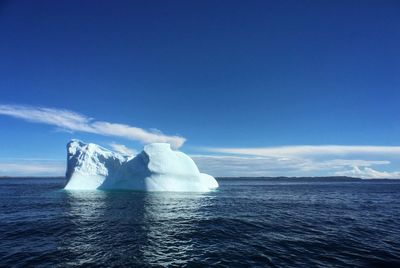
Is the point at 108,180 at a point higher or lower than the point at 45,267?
higher

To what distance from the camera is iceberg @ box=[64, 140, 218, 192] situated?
40.8 m

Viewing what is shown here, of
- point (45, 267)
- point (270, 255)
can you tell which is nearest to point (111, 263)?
point (45, 267)

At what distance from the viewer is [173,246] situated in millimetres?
12914

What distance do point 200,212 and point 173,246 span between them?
1002 centimetres

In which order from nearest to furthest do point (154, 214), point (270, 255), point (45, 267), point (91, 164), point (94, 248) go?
1. point (45, 267)
2. point (270, 255)
3. point (94, 248)
4. point (154, 214)
5. point (91, 164)

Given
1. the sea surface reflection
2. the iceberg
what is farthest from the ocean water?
the iceberg

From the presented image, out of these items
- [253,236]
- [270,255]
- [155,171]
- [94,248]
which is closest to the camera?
[270,255]

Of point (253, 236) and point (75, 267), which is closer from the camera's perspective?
point (75, 267)

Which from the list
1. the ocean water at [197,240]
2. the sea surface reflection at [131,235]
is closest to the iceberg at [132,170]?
the sea surface reflection at [131,235]

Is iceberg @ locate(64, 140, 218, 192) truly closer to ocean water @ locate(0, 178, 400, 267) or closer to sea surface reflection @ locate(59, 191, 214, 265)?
sea surface reflection @ locate(59, 191, 214, 265)

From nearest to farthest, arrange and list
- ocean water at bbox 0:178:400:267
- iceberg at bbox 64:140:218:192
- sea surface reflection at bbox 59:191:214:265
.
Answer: ocean water at bbox 0:178:400:267 → sea surface reflection at bbox 59:191:214:265 → iceberg at bbox 64:140:218:192

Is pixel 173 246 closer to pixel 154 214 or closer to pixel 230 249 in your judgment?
pixel 230 249

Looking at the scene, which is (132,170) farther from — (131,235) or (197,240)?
(197,240)

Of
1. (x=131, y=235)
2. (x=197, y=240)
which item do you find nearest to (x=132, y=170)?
(x=131, y=235)
